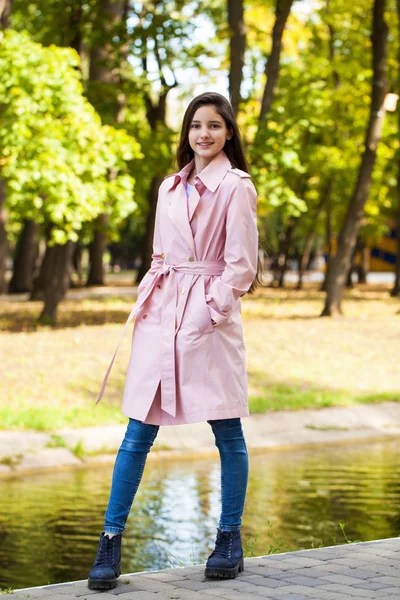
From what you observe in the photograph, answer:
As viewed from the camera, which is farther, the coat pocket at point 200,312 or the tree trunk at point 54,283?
the tree trunk at point 54,283

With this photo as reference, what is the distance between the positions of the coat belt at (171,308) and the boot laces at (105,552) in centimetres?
62

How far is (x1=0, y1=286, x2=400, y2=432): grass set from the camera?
13.6 metres

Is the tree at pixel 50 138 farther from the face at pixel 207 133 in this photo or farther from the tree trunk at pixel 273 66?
the face at pixel 207 133

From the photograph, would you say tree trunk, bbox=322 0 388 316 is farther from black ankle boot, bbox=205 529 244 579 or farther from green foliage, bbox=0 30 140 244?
black ankle boot, bbox=205 529 244 579

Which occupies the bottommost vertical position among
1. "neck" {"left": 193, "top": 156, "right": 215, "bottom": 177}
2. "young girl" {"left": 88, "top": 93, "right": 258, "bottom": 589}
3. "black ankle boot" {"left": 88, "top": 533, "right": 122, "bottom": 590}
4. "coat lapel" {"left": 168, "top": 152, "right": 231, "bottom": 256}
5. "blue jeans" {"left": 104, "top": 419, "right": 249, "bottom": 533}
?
"black ankle boot" {"left": 88, "top": 533, "right": 122, "bottom": 590}

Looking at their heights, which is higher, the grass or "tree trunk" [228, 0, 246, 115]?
"tree trunk" [228, 0, 246, 115]

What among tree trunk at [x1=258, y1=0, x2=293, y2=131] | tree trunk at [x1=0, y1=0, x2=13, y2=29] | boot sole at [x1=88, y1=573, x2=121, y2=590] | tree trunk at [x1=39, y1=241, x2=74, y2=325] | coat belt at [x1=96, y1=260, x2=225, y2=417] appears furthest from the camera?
tree trunk at [x1=258, y1=0, x2=293, y2=131]

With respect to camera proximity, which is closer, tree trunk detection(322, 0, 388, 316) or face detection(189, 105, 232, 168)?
face detection(189, 105, 232, 168)

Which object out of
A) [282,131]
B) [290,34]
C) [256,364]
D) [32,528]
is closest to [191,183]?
[32,528]

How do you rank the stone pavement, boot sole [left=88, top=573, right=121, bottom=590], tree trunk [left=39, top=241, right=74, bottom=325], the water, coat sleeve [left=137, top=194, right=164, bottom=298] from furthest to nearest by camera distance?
tree trunk [left=39, top=241, right=74, bottom=325], the water, coat sleeve [left=137, top=194, right=164, bottom=298], boot sole [left=88, top=573, right=121, bottom=590], the stone pavement

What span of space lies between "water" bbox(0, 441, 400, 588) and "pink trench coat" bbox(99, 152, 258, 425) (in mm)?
1621

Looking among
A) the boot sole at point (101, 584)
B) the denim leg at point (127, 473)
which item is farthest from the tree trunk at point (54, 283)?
the boot sole at point (101, 584)

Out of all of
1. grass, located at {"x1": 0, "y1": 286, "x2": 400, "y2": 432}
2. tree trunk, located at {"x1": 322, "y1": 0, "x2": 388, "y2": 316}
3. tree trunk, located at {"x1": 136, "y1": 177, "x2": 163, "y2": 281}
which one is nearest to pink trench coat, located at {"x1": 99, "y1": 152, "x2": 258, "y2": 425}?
grass, located at {"x1": 0, "y1": 286, "x2": 400, "y2": 432}

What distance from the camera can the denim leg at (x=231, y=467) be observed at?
5.25m
